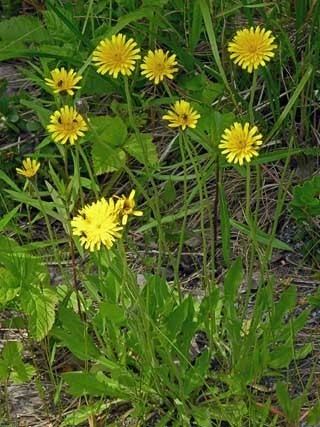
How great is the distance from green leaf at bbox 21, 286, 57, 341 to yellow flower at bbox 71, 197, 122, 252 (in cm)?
39

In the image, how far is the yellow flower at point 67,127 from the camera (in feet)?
5.26

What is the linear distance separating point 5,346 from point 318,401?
1.89 feet

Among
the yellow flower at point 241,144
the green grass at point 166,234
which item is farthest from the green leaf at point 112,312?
the yellow flower at point 241,144

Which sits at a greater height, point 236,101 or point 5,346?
point 236,101

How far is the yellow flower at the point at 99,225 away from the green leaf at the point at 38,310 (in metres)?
0.39

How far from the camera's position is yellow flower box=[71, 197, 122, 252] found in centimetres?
145

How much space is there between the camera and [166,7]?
8.10 ft

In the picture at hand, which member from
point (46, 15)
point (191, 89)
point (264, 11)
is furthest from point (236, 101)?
point (46, 15)

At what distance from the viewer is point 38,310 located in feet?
6.13

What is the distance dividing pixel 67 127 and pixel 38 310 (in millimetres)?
419

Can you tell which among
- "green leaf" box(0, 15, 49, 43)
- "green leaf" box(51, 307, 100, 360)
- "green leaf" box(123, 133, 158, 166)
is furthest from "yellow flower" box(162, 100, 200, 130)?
"green leaf" box(0, 15, 49, 43)

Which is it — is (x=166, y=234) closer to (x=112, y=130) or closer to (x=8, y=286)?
(x=112, y=130)

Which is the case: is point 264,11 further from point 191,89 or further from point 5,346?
point 5,346

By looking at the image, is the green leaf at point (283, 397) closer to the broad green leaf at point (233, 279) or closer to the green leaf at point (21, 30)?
the broad green leaf at point (233, 279)
